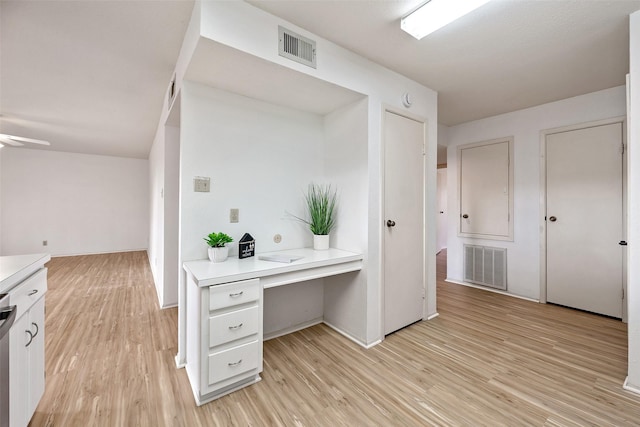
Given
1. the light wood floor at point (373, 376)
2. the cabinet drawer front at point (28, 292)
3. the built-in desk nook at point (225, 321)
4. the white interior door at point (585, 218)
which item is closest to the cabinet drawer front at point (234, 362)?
the built-in desk nook at point (225, 321)

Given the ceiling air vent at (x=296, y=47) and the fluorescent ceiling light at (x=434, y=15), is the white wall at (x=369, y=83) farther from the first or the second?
the fluorescent ceiling light at (x=434, y=15)

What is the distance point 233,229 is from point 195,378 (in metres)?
1.09

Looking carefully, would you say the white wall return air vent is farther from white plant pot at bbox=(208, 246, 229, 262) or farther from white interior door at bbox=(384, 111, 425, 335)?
white plant pot at bbox=(208, 246, 229, 262)

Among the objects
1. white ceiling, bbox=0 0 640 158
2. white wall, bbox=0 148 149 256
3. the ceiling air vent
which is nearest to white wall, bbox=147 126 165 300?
white ceiling, bbox=0 0 640 158

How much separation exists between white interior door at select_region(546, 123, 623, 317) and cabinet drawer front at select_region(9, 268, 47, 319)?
4.78 metres

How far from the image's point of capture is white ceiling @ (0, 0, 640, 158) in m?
1.78

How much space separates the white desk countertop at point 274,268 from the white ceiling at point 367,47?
1.74m

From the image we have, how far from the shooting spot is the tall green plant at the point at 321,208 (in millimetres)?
2625

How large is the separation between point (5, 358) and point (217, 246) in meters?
1.12

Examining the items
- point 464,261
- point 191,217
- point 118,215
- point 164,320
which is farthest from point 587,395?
point 118,215

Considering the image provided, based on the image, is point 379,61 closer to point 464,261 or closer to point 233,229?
point 233,229

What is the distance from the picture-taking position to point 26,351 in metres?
1.31

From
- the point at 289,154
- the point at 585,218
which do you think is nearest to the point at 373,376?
the point at 289,154

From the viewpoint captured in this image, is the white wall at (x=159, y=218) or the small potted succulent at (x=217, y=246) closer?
the small potted succulent at (x=217, y=246)
